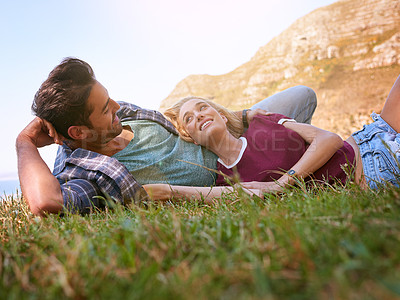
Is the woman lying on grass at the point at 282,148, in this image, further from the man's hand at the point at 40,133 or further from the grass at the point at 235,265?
the grass at the point at 235,265

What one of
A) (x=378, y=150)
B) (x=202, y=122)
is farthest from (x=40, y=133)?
(x=378, y=150)

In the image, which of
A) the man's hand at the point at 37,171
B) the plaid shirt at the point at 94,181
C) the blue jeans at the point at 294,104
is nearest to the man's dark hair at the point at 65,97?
the man's hand at the point at 37,171

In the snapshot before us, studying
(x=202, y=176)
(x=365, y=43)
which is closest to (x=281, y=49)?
(x=365, y=43)

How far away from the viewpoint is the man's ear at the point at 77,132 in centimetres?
346

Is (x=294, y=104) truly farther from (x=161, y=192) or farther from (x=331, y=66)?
(x=331, y=66)

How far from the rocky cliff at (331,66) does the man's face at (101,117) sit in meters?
36.8

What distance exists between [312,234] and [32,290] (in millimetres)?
936

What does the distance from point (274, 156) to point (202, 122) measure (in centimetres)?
102

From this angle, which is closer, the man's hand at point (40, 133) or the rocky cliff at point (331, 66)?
the man's hand at point (40, 133)

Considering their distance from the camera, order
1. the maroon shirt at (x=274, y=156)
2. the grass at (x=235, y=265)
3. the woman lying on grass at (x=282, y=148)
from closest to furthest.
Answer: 1. the grass at (x=235, y=265)
2. the woman lying on grass at (x=282, y=148)
3. the maroon shirt at (x=274, y=156)

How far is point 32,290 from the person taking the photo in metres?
0.89

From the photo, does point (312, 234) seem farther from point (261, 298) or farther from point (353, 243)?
point (261, 298)

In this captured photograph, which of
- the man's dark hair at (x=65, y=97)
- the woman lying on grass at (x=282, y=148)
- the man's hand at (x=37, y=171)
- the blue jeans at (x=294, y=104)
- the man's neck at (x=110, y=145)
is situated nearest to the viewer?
the man's hand at (x=37, y=171)

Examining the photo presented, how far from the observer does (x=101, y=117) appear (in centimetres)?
343
